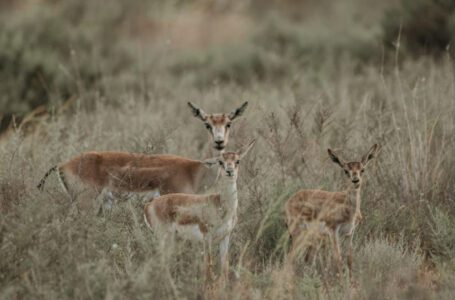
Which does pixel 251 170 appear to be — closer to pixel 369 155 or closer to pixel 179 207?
pixel 179 207

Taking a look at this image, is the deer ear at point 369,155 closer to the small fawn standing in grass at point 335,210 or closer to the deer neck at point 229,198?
the small fawn standing in grass at point 335,210

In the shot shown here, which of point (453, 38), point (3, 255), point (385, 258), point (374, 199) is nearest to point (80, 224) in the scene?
point (3, 255)

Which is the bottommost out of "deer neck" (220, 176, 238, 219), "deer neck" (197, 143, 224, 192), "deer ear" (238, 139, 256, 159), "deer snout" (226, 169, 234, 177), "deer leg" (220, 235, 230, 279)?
"deer leg" (220, 235, 230, 279)

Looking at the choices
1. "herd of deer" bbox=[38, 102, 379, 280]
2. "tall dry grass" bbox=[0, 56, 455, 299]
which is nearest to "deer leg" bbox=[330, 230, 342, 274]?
"herd of deer" bbox=[38, 102, 379, 280]

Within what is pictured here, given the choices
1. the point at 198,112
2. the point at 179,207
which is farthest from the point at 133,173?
the point at 179,207

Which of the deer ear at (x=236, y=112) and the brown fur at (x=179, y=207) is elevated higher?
the deer ear at (x=236, y=112)

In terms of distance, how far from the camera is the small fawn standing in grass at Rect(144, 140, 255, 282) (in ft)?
21.6

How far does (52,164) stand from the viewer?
830 centimetres

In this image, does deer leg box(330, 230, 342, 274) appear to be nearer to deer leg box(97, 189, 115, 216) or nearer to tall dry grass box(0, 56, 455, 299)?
tall dry grass box(0, 56, 455, 299)

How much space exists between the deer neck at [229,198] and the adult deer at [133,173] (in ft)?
3.58

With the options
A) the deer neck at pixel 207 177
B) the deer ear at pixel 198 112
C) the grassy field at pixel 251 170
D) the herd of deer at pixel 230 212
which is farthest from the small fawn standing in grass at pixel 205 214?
the deer ear at pixel 198 112

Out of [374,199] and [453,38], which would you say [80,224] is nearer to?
[374,199]

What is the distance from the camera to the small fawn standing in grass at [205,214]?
6.58m

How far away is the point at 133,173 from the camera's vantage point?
7.82 metres
